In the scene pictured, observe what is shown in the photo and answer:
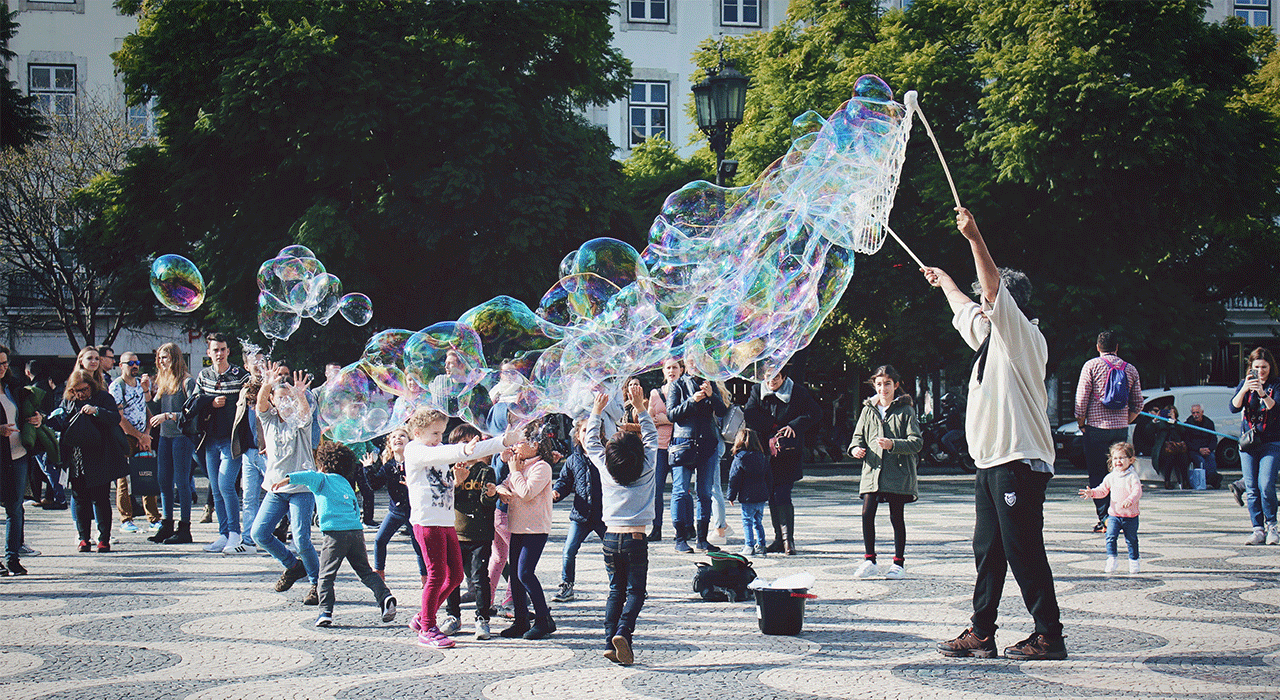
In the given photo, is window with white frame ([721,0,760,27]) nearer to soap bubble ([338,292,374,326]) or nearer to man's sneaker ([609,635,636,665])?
Result: soap bubble ([338,292,374,326])

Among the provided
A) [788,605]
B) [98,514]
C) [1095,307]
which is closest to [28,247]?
[98,514]

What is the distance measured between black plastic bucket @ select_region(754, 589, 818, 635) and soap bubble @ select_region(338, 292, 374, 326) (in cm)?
570

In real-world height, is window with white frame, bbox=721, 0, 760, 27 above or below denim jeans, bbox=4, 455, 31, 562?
above

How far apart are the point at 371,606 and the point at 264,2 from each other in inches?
643

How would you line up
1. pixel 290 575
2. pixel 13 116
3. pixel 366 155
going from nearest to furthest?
1. pixel 290 575
2. pixel 13 116
3. pixel 366 155

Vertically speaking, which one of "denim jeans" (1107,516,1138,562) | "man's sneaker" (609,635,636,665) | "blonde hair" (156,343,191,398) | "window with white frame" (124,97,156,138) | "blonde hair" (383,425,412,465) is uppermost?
"window with white frame" (124,97,156,138)

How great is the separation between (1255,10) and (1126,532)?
38877 millimetres

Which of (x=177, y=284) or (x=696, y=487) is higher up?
(x=177, y=284)

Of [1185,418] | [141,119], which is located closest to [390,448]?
[1185,418]

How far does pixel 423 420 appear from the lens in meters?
6.80

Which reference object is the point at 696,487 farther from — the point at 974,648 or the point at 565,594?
the point at 974,648

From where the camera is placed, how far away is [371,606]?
7.47 meters

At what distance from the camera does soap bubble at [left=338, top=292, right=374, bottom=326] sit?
35.7 feet

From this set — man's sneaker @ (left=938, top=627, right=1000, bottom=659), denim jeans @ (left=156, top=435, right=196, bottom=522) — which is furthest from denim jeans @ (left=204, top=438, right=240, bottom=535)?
man's sneaker @ (left=938, top=627, right=1000, bottom=659)
